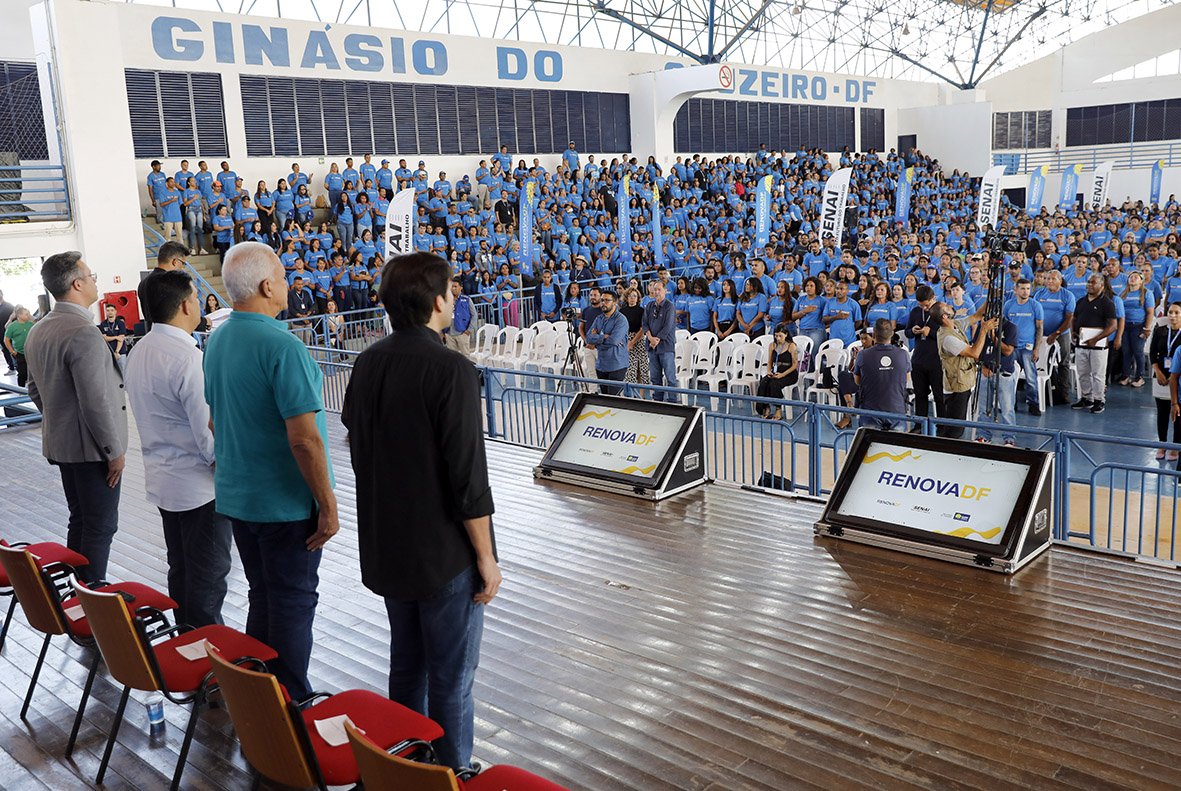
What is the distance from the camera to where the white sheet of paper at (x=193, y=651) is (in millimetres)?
3674

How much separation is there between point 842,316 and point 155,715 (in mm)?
9497

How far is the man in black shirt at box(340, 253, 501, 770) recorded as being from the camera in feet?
9.45

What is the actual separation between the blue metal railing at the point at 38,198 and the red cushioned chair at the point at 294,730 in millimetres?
14600

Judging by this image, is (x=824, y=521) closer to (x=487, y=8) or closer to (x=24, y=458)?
(x=24, y=458)

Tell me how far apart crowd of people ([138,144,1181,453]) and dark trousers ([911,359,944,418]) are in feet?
0.05

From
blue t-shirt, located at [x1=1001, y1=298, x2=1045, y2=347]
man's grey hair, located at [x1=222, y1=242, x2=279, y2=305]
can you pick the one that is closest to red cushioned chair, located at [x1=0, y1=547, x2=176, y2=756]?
man's grey hair, located at [x1=222, y1=242, x2=279, y2=305]

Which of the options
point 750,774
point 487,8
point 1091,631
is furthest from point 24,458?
point 487,8

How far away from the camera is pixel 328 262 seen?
1802cm

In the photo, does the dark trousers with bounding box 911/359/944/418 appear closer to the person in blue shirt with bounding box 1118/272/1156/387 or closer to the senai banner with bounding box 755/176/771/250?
the person in blue shirt with bounding box 1118/272/1156/387

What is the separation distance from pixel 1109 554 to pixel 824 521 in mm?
1662

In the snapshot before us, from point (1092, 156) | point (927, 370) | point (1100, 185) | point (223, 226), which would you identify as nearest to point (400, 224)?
point (927, 370)

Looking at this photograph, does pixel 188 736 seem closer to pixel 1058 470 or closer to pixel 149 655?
pixel 149 655

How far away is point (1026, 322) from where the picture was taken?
10789mm

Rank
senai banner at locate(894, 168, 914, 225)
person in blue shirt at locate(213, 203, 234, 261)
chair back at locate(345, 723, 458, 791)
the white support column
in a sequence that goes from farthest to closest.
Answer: senai banner at locate(894, 168, 914, 225) < person in blue shirt at locate(213, 203, 234, 261) < the white support column < chair back at locate(345, 723, 458, 791)
